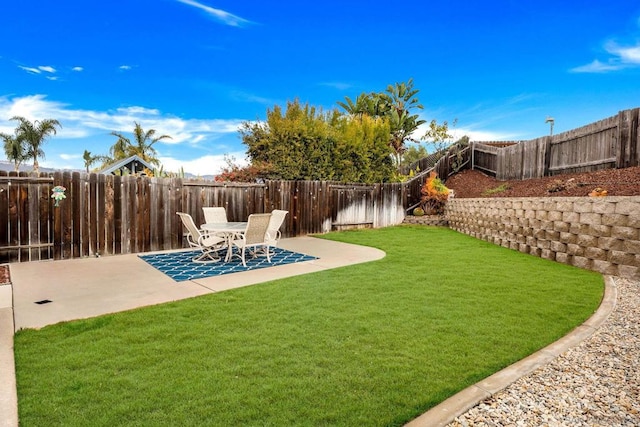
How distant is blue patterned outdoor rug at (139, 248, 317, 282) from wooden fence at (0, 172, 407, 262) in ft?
2.70

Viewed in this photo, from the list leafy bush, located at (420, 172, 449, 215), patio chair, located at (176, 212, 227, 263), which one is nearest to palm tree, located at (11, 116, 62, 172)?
patio chair, located at (176, 212, 227, 263)

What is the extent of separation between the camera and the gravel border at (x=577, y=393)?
2115mm

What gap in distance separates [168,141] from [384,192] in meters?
23.3

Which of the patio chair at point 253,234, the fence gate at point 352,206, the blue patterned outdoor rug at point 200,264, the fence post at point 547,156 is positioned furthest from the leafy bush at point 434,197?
the patio chair at point 253,234

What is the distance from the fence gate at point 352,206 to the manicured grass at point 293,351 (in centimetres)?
708

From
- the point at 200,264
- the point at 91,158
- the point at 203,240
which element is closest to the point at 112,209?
the point at 203,240

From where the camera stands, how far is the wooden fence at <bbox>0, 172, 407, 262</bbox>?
671 centimetres

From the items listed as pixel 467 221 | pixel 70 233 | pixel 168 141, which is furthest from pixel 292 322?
pixel 168 141

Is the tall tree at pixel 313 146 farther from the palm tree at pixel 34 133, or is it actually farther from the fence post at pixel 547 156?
the palm tree at pixel 34 133

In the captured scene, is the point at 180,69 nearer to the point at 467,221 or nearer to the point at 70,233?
the point at 70,233

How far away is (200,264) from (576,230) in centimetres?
717

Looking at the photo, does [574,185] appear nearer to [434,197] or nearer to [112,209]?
[434,197]

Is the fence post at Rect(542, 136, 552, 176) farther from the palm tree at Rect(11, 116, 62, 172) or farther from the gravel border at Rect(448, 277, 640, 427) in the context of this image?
the palm tree at Rect(11, 116, 62, 172)

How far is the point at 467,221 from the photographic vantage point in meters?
11.8
